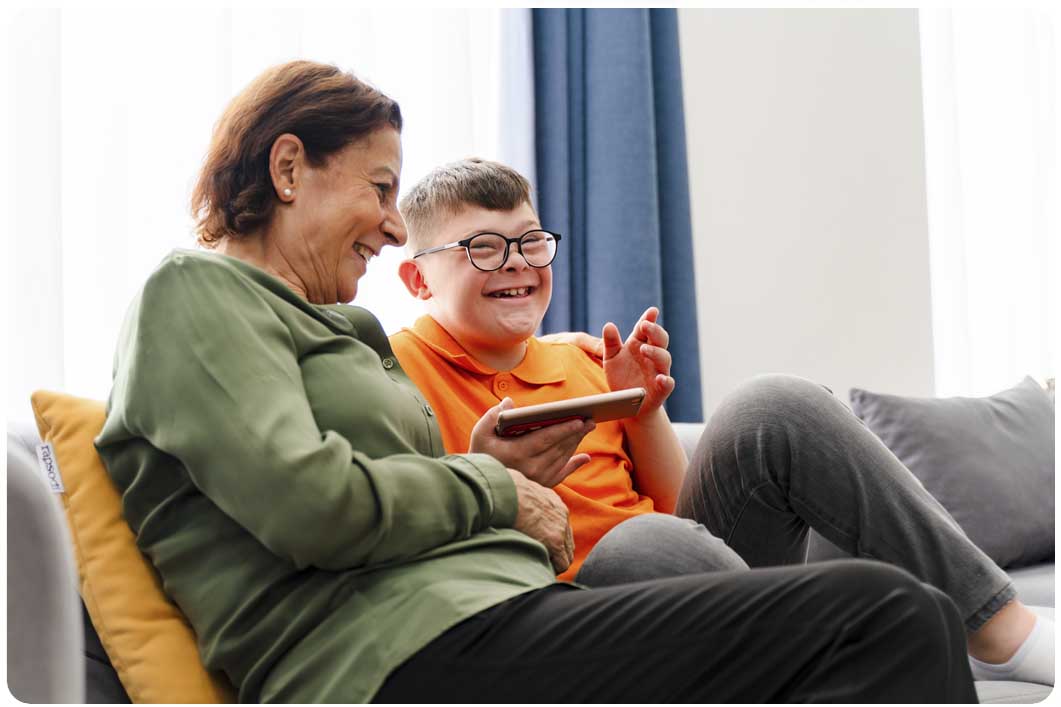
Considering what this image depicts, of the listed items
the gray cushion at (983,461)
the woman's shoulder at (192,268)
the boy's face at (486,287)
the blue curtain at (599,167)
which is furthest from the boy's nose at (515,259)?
the gray cushion at (983,461)

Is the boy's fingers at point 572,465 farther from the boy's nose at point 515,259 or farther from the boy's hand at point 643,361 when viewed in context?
the boy's nose at point 515,259

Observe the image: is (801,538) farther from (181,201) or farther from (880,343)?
(880,343)

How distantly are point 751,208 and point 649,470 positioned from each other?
167cm

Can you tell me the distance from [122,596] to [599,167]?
195 centimetres

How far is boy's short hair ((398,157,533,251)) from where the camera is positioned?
1.74 m

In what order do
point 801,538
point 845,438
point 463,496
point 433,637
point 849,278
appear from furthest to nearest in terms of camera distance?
point 849,278
point 801,538
point 845,438
point 463,496
point 433,637

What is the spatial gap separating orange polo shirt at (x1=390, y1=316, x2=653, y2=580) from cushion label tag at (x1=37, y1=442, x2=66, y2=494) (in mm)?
564

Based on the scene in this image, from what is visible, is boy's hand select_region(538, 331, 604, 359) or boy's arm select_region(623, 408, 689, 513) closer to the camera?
boy's arm select_region(623, 408, 689, 513)

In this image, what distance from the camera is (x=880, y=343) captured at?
10.9 ft

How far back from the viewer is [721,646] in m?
0.94

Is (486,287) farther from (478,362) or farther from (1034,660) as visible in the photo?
(1034,660)

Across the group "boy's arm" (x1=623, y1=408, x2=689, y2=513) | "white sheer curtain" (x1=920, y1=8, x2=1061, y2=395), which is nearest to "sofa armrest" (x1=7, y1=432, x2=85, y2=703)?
"boy's arm" (x1=623, y1=408, x2=689, y2=513)

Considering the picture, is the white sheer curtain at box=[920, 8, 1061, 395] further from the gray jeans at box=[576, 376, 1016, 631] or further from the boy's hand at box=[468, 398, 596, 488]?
the boy's hand at box=[468, 398, 596, 488]

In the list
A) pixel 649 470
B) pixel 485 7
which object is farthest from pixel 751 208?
pixel 649 470
